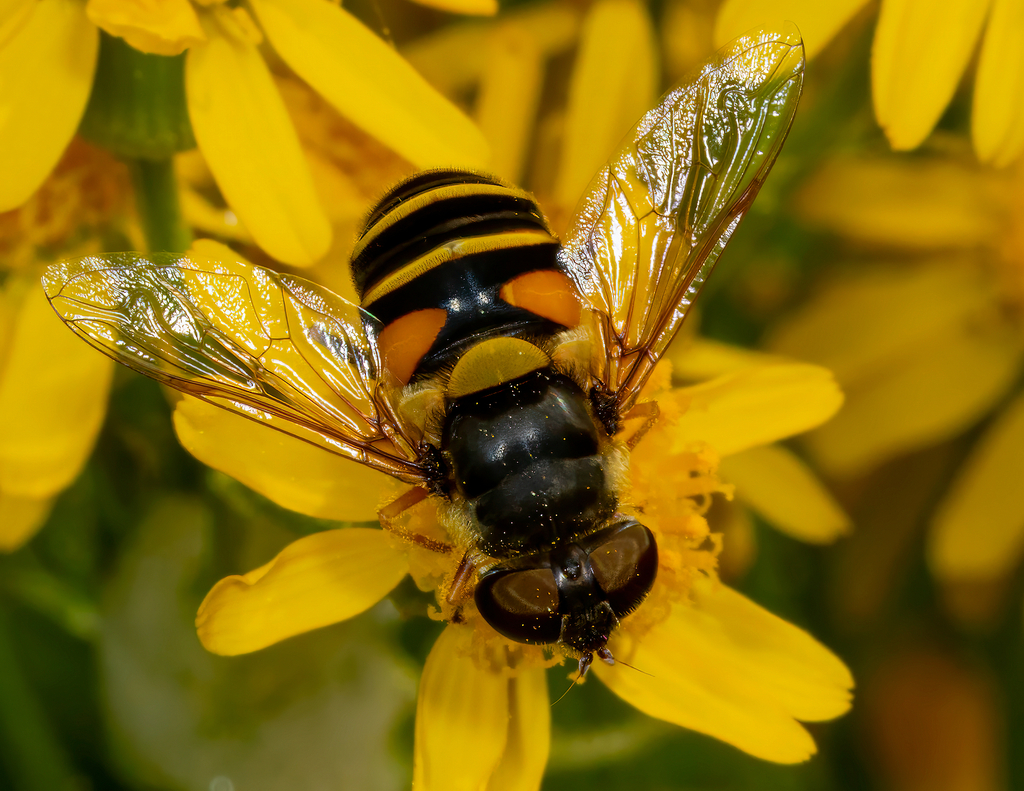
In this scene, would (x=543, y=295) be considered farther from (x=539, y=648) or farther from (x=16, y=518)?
(x=16, y=518)

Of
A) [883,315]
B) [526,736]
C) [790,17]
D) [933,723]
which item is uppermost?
[790,17]

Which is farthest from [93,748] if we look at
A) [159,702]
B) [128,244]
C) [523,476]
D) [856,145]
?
[856,145]

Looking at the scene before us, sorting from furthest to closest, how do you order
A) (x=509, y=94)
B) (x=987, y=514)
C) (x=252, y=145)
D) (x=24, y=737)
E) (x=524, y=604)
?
(x=987, y=514) → (x=509, y=94) → (x=24, y=737) → (x=252, y=145) → (x=524, y=604)

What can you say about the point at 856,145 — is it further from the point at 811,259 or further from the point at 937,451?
the point at 937,451

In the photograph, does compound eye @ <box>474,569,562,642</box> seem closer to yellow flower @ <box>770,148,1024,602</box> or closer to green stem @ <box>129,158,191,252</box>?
green stem @ <box>129,158,191,252</box>

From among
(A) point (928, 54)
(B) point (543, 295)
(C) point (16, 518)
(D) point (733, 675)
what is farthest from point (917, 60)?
(C) point (16, 518)

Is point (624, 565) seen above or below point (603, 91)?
below
